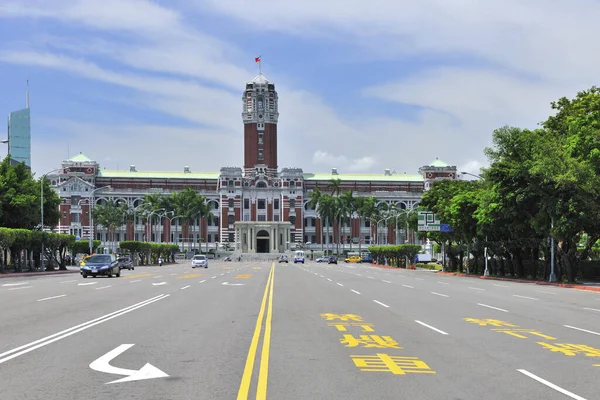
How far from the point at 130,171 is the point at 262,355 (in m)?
169

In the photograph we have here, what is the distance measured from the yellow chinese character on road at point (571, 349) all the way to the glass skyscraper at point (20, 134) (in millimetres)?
100448

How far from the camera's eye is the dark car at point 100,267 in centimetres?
4491

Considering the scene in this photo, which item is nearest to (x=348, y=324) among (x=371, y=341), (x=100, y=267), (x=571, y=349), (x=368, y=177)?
(x=371, y=341)

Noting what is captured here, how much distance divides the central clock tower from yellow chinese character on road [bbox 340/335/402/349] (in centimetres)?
14892

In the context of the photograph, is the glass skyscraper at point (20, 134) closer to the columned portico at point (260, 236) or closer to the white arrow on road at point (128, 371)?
the columned portico at point (260, 236)

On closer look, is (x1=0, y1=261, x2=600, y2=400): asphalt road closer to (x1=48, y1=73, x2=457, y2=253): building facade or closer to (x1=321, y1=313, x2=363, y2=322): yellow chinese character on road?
(x1=321, y1=313, x2=363, y2=322): yellow chinese character on road

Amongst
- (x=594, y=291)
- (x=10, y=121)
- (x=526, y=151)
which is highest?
(x=10, y=121)

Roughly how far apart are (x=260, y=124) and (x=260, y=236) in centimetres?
2573

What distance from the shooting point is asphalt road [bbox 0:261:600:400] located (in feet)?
29.7

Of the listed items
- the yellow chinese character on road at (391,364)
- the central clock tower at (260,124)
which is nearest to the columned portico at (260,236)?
the central clock tower at (260,124)

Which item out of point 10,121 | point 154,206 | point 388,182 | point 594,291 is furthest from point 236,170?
point 594,291

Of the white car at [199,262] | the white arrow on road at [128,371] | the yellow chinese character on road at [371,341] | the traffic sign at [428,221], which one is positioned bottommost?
the white car at [199,262]

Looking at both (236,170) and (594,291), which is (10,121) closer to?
(236,170)

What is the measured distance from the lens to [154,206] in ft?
467
